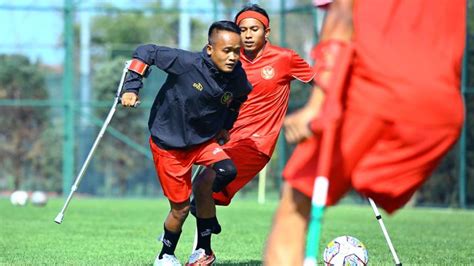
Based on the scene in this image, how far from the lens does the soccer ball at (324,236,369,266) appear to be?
23.9ft

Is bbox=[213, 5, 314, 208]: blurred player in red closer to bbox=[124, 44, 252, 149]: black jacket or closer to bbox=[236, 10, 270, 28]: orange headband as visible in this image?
bbox=[236, 10, 270, 28]: orange headband

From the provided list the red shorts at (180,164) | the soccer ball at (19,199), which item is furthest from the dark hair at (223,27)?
the soccer ball at (19,199)

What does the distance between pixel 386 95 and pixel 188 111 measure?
3.52m

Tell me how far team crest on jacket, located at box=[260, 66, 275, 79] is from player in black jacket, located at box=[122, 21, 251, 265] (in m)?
1.12

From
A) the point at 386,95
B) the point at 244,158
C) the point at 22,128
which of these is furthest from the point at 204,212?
the point at 22,128

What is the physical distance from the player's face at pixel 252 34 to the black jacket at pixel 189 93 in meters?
1.17

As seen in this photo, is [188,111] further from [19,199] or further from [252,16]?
[19,199]

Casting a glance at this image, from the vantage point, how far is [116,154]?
21.9 m

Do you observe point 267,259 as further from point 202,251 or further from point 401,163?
point 202,251

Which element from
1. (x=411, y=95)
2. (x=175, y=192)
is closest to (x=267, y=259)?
(x=411, y=95)

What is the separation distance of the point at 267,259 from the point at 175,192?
3272 millimetres

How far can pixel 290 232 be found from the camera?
438 cm

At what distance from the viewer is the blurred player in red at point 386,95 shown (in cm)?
418

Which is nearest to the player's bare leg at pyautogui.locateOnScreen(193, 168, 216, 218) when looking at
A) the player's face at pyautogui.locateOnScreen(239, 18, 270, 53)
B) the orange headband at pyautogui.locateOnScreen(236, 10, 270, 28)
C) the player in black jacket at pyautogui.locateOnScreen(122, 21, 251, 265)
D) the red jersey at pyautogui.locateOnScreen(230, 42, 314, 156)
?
the player in black jacket at pyautogui.locateOnScreen(122, 21, 251, 265)
